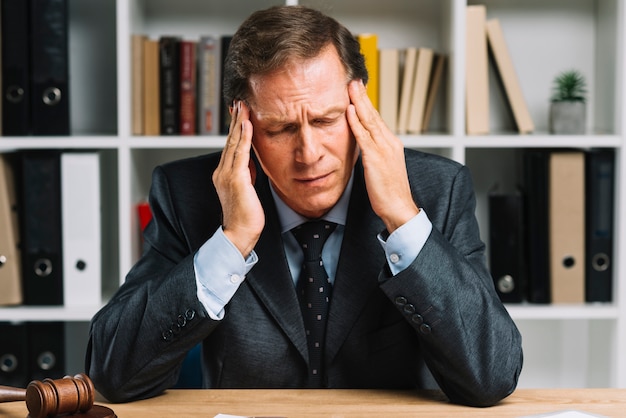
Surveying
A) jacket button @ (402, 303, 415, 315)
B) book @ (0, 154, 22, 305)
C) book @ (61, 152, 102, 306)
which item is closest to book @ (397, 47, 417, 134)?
book @ (61, 152, 102, 306)

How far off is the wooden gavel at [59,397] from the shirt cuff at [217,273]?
10.6 inches

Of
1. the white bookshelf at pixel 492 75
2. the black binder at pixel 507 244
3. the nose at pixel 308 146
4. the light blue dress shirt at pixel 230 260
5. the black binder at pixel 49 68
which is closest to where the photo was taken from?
the light blue dress shirt at pixel 230 260

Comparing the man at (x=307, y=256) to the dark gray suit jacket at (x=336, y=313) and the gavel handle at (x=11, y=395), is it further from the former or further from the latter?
the gavel handle at (x=11, y=395)

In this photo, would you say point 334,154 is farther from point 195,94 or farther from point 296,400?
point 195,94

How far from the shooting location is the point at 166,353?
1534 millimetres

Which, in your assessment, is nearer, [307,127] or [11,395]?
[11,395]

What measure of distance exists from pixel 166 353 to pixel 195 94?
46.1 inches

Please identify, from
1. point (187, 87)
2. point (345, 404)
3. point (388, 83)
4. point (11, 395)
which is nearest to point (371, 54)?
point (388, 83)

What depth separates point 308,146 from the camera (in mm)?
1601

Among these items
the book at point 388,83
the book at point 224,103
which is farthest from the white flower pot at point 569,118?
the book at point 224,103

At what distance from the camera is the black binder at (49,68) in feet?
8.02

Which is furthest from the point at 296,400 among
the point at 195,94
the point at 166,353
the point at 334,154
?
the point at 195,94

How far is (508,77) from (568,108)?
0.19m

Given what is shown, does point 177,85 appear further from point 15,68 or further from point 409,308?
point 409,308
